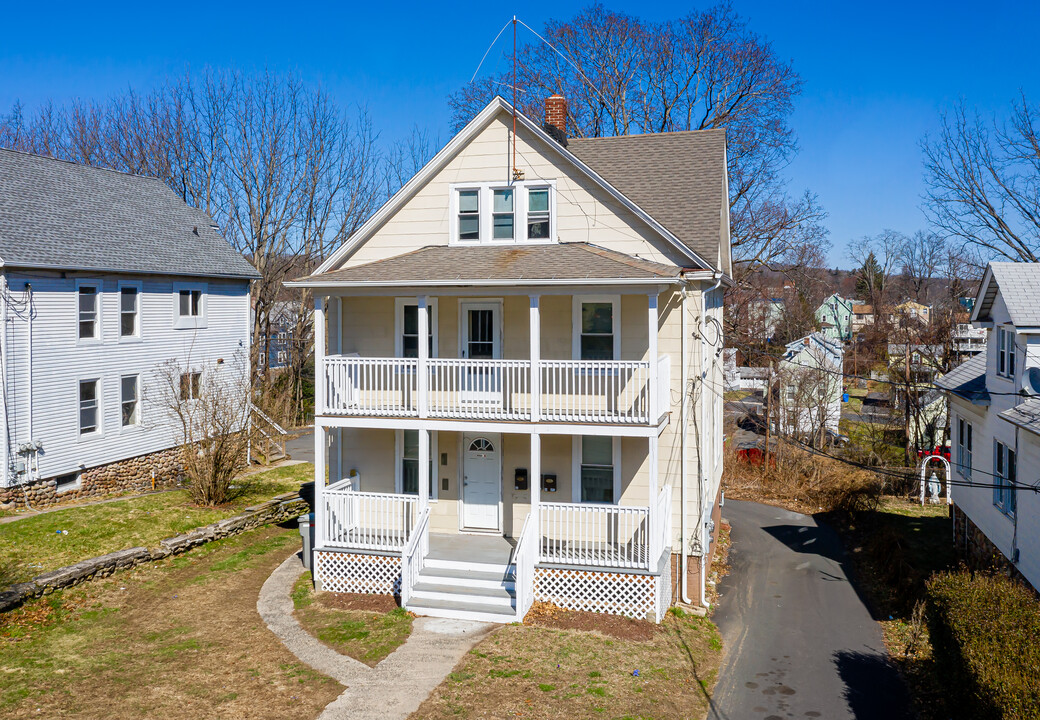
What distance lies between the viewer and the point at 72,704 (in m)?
10.2

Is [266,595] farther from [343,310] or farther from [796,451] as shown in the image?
[796,451]

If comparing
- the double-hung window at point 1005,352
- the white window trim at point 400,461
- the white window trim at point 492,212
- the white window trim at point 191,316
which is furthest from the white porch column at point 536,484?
the white window trim at point 191,316

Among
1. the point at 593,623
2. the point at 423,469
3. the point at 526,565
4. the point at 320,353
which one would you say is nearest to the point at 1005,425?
the point at 593,623

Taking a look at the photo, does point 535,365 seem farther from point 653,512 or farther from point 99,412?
point 99,412

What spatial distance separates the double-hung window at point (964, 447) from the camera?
757 inches

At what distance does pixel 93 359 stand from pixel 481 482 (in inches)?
511

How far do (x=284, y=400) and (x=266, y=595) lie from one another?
17.5 meters

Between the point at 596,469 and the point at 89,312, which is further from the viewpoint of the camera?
the point at 89,312

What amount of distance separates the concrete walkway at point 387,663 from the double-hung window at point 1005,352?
11197mm

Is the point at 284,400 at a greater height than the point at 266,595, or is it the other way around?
the point at 284,400

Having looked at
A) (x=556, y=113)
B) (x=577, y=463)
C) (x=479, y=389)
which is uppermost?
(x=556, y=113)

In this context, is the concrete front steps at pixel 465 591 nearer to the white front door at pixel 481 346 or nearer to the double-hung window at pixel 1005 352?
the white front door at pixel 481 346

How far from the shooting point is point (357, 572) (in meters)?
15.0

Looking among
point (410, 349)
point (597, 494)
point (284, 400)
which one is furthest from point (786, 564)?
point (284, 400)
